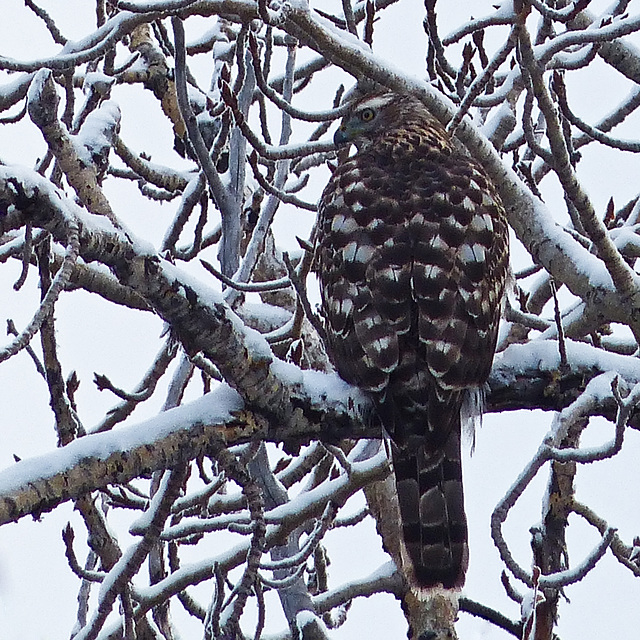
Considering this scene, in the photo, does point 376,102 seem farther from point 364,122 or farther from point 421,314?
point 421,314

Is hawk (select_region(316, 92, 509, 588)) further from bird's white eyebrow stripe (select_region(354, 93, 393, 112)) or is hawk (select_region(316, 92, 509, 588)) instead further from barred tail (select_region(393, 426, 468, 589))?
bird's white eyebrow stripe (select_region(354, 93, 393, 112))

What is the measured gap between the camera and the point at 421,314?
143 inches

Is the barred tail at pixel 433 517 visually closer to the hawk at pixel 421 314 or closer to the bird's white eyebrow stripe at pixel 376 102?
the hawk at pixel 421 314

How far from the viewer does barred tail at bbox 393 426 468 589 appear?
3.56 m

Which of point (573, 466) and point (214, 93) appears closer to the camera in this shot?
point (573, 466)

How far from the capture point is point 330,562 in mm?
5340

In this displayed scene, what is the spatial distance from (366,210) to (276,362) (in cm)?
96

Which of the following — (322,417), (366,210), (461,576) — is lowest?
(461,576)

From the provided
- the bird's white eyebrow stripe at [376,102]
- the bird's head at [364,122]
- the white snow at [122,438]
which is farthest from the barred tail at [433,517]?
the bird's white eyebrow stripe at [376,102]

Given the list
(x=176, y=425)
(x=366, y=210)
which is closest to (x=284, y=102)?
(x=366, y=210)

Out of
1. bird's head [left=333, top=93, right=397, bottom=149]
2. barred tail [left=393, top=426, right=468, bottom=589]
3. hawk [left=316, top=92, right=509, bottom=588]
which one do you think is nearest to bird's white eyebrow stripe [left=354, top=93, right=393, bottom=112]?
bird's head [left=333, top=93, right=397, bottom=149]

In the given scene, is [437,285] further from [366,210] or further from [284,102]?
[284,102]

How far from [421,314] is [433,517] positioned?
662 millimetres

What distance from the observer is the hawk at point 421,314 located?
11.8ft
